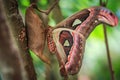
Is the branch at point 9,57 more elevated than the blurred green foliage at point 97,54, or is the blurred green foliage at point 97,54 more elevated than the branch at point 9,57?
the branch at point 9,57

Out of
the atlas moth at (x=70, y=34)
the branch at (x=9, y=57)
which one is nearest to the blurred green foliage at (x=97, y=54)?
the atlas moth at (x=70, y=34)

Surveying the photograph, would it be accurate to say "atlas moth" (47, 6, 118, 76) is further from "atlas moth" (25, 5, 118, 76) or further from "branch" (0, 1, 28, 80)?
"branch" (0, 1, 28, 80)

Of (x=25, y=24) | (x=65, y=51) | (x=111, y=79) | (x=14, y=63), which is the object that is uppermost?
(x=14, y=63)

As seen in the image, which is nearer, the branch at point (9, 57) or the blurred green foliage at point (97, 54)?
the branch at point (9, 57)

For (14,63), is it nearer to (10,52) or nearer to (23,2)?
(10,52)

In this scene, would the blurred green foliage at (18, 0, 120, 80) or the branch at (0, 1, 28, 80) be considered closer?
the branch at (0, 1, 28, 80)

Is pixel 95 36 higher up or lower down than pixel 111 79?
higher up

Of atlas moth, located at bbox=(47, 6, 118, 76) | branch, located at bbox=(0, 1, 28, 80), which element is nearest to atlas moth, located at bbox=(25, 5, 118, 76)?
atlas moth, located at bbox=(47, 6, 118, 76)

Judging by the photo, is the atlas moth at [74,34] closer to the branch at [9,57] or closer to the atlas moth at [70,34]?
the atlas moth at [70,34]

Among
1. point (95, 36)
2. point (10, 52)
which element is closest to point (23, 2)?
point (95, 36)
